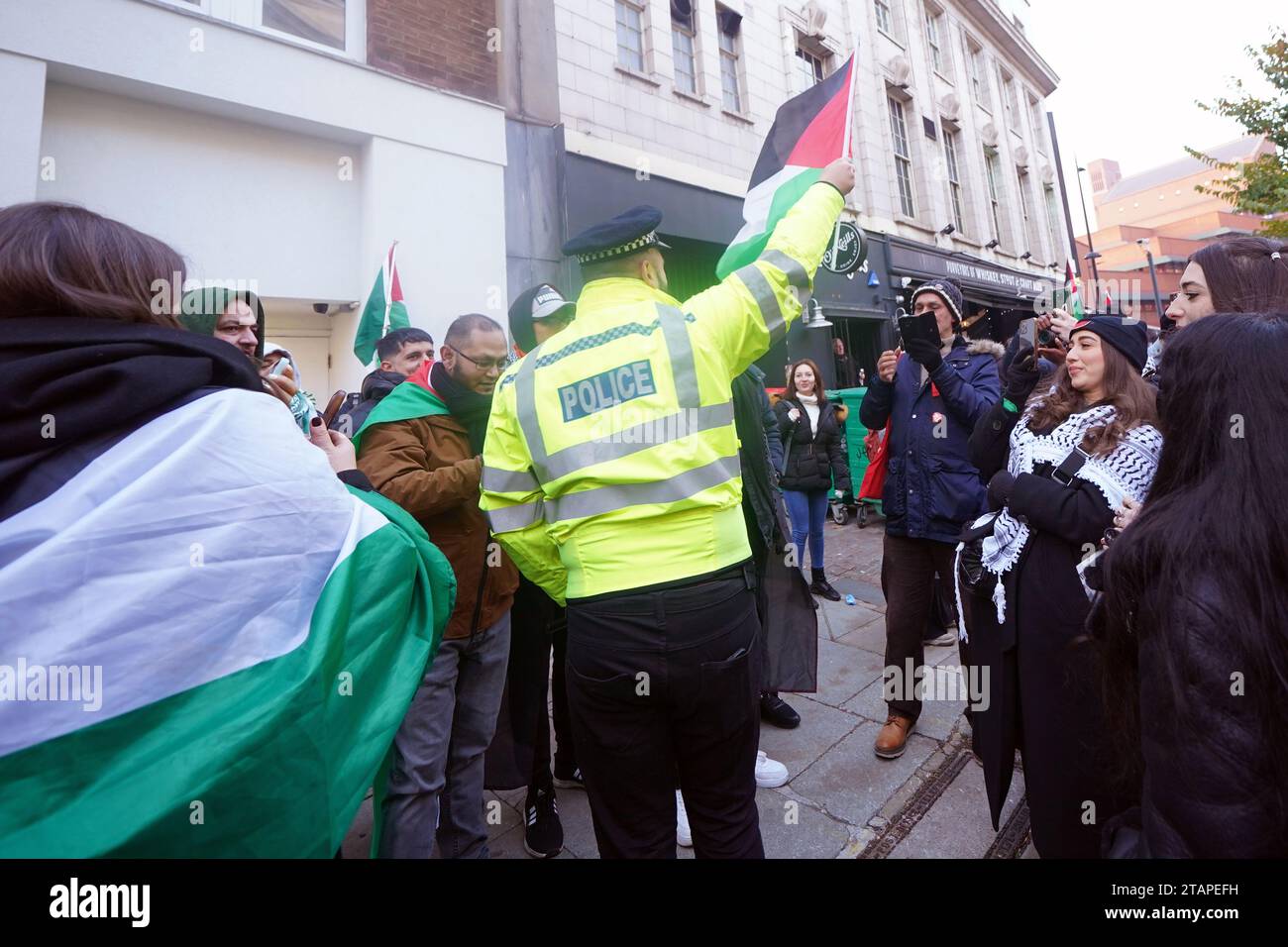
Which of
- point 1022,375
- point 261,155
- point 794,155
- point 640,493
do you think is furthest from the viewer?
point 261,155

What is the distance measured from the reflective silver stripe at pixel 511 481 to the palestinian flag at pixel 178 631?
621mm

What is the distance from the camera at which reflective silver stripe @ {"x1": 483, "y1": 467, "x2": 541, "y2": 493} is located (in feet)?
5.98

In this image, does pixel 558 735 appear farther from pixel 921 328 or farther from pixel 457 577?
pixel 921 328

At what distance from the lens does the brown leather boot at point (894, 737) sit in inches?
122

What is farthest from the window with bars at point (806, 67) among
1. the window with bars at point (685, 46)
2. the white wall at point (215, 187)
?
the white wall at point (215, 187)

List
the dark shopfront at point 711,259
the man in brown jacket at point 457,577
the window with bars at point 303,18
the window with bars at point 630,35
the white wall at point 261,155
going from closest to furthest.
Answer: the man in brown jacket at point 457,577
the white wall at point 261,155
the window with bars at point 303,18
the dark shopfront at point 711,259
the window with bars at point 630,35

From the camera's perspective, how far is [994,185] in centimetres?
1702

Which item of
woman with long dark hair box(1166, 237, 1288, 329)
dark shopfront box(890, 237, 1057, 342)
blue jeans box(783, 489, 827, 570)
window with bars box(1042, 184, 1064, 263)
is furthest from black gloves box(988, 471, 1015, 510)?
window with bars box(1042, 184, 1064, 263)

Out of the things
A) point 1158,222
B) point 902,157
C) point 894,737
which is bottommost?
point 894,737

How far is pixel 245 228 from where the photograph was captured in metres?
5.87

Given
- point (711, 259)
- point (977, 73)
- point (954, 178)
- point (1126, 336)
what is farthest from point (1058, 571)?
point (977, 73)

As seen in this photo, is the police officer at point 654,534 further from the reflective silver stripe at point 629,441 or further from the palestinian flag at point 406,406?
the palestinian flag at point 406,406

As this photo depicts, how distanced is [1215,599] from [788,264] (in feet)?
4.10
